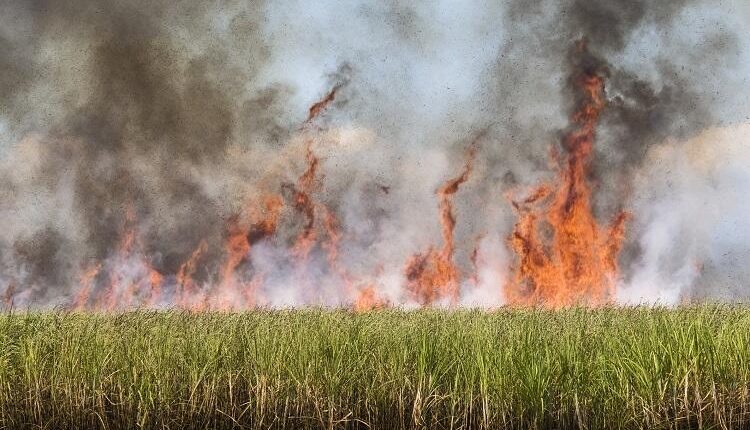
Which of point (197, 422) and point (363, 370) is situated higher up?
point (363, 370)

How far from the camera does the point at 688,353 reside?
6.62 metres

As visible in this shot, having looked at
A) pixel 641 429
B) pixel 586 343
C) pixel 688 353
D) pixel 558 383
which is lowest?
pixel 641 429

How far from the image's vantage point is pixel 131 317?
12773 millimetres

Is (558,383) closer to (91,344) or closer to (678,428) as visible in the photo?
(678,428)

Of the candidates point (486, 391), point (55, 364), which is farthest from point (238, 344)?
point (486, 391)

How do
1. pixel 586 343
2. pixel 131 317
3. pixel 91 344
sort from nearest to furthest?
pixel 91 344 → pixel 586 343 → pixel 131 317

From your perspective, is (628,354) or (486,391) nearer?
(486,391)

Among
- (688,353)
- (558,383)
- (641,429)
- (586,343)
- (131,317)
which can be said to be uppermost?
(131,317)

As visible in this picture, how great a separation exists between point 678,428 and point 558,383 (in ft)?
3.98

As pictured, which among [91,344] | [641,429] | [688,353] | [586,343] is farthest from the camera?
[586,343]

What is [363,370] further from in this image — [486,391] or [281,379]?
[486,391]

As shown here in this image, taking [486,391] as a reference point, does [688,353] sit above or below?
A: above

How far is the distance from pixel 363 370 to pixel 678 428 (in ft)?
10.6

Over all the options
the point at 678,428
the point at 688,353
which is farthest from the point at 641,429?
the point at 688,353
